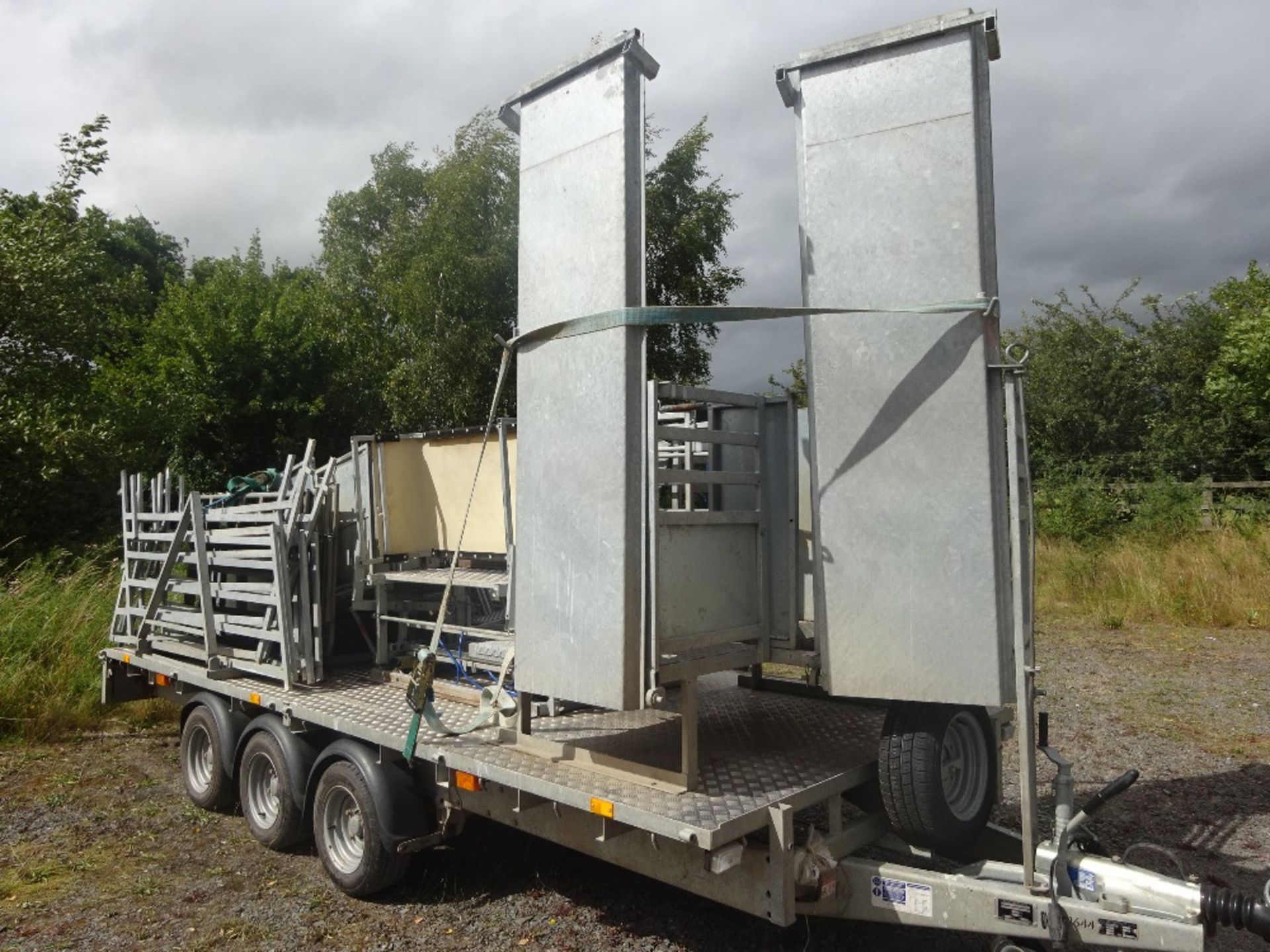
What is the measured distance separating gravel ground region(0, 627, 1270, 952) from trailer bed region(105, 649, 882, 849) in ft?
2.75

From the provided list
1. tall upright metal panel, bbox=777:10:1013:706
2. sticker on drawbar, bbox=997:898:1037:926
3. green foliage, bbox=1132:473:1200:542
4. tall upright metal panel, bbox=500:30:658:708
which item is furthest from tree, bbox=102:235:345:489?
sticker on drawbar, bbox=997:898:1037:926

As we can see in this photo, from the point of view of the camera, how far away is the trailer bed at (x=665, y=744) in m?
3.60

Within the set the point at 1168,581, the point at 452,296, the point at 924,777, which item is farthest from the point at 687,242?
the point at 924,777

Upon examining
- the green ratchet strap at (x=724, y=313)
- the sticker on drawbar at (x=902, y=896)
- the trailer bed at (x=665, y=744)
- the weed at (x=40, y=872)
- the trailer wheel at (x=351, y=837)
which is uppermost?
the green ratchet strap at (x=724, y=313)

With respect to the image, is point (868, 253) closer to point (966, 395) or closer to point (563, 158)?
point (966, 395)

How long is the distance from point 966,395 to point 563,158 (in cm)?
200

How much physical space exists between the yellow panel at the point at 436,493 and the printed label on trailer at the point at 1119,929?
3.93 metres

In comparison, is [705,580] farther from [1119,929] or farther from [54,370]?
[54,370]

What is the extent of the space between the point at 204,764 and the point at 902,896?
4.95 metres

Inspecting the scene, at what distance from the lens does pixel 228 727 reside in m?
6.16

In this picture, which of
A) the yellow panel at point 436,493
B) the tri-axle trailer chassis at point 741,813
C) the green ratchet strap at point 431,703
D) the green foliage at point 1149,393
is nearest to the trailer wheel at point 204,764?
the tri-axle trailer chassis at point 741,813

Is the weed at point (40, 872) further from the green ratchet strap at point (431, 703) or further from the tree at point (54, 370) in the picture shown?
the tree at point (54, 370)

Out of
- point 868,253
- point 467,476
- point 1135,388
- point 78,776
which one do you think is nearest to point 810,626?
point 868,253

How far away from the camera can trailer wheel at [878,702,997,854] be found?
3781 mm
